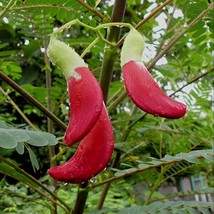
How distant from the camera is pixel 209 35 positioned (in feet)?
3.24

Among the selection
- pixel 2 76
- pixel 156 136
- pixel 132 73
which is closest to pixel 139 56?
pixel 132 73

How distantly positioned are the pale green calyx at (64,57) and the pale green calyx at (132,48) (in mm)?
56

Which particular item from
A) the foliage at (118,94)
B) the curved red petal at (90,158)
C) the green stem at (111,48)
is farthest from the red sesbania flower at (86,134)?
the green stem at (111,48)

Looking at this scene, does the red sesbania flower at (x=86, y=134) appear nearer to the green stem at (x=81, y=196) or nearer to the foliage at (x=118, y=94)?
the foliage at (x=118, y=94)

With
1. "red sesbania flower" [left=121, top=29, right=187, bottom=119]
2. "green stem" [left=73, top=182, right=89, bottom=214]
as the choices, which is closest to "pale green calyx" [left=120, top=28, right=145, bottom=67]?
"red sesbania flower" [left=121, top=29, right=187, bottom=119]

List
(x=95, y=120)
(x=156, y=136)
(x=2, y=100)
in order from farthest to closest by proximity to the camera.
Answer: (x=156, y=136)
(x=2, y=100)
(x=95, y=120)

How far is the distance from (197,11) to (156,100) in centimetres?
45

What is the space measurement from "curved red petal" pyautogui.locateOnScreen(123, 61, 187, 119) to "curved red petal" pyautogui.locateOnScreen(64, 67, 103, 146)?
0.13 ft

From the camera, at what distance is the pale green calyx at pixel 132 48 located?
0.57 m

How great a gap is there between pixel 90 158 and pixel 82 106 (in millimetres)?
59

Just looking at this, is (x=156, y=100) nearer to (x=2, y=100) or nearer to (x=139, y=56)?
(x=139, y=56)

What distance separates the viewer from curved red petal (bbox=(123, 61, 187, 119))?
485mm

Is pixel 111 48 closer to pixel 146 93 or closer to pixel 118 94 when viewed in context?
pixel 146 93

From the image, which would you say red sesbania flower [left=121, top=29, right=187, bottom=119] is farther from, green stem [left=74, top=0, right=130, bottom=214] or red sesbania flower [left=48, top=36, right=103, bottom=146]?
green stem [left=74, top=0, right=130, bottom=214]
